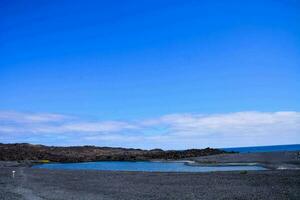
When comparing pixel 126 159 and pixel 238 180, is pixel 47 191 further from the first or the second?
pixel 126 159

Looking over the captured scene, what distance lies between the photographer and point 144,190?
86.5ft

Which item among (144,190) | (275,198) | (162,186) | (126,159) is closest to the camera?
(275,198)

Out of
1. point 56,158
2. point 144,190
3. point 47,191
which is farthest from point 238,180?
point 56,158

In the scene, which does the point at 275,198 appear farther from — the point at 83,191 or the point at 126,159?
the point at 126,159

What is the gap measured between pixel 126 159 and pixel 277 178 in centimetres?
6404

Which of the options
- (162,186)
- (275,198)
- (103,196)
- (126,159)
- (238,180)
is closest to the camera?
(275,198)

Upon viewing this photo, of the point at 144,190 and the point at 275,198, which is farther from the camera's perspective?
the point at 144,190

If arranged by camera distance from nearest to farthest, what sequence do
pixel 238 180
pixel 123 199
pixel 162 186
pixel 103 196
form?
1. pixel 123 199
2. pixel 103 196
3. pixel 162 186
4. pixel 238 180

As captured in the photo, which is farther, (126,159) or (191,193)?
(126,159)

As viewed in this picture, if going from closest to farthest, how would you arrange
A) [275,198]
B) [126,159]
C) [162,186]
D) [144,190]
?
[275,198], [144,190], [162,186], [126,159]

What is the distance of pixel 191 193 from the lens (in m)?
24.1

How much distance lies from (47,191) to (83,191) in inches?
104

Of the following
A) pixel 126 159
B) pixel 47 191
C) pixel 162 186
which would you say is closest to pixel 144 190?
pixel 162 186

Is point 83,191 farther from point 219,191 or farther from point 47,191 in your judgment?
point 219,191
